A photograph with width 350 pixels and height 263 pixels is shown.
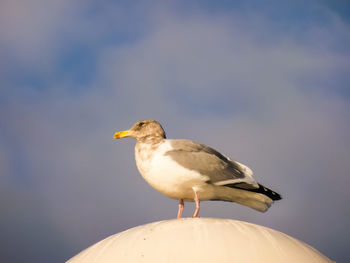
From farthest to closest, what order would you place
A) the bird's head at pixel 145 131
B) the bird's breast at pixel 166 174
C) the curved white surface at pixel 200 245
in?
the bird's head at pixel 145 131 < the bird's breast at pixel 166 174 < the curved white surface at pixel 200 245

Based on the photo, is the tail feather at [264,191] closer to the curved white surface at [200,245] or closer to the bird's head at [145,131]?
the curved white surface at [200,245]

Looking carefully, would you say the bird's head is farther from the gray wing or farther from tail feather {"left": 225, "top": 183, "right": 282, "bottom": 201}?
tail feather {"left": 225, "top": 183, "right": 282, "bottom": 201}

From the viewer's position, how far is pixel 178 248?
15.9ft

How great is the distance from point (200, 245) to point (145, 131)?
6.83 feet

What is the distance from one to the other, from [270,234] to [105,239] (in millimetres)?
1843

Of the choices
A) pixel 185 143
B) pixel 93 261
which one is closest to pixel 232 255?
pixel 93 261

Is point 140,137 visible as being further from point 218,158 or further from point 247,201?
point 247,201

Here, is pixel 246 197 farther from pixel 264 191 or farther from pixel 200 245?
pixel 200 245

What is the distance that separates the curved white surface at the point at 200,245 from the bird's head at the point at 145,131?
52.1 inches

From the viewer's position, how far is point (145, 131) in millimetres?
6504

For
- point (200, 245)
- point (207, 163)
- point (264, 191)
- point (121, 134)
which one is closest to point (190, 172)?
point (207, 163)

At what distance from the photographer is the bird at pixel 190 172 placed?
6.11 meters

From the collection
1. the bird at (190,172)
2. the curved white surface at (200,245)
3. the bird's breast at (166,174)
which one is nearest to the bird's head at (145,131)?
the bird at (190,172)

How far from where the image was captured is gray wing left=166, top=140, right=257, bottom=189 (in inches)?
242
